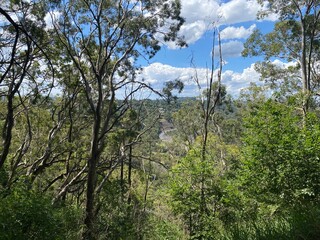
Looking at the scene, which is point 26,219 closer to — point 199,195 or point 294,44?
point 199,195

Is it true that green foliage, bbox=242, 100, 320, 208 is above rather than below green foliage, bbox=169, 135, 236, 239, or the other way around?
above

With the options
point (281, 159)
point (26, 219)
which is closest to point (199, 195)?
point (281, 159)

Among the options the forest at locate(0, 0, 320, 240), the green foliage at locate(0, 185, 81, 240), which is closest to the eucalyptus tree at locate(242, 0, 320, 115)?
the forest at locate(0, 0, 320, 240)

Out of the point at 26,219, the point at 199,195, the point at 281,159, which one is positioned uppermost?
the point at 281,159

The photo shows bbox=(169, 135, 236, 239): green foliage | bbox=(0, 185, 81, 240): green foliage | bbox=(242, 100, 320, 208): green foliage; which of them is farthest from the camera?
bbox=(169, 135, 236, 239): green foliage

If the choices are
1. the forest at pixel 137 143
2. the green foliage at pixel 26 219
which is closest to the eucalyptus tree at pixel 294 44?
the forest at pixel 137 143

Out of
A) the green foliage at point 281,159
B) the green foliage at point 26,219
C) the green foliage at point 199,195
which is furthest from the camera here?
the green foliage at point 199,195

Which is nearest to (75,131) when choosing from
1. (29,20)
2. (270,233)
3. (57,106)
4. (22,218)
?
(57,106)

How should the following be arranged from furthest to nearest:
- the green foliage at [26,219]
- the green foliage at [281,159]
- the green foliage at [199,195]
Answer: the green foliage at [199,195] → the green foliage at [281,159] → the green foliage at [26,219]

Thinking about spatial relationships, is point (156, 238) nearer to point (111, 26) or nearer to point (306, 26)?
point (111, 26)

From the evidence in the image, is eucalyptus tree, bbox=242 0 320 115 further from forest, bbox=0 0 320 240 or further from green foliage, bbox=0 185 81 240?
green foliage, bbox=0 185 81 240

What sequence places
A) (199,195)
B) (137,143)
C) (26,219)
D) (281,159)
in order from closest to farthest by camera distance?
(26,219) < (281,159) < (199,195) < (137,143)

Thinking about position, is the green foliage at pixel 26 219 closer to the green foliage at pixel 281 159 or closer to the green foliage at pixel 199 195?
the green foliage at pixel 199 195

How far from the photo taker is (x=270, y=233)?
3816 mm
